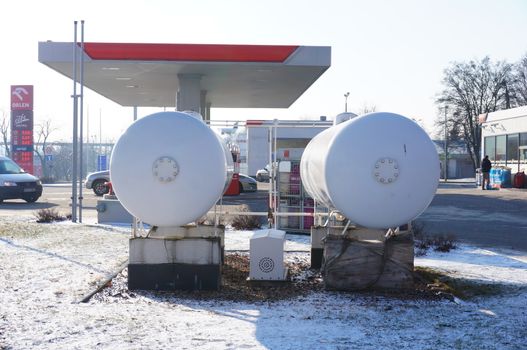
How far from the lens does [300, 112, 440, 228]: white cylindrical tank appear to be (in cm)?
747

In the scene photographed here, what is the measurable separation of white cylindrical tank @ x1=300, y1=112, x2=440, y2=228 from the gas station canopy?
34.1 feet

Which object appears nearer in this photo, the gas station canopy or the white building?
the gas station canopy

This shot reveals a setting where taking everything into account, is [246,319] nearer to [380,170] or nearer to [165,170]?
[165,170]

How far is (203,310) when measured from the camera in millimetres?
7051

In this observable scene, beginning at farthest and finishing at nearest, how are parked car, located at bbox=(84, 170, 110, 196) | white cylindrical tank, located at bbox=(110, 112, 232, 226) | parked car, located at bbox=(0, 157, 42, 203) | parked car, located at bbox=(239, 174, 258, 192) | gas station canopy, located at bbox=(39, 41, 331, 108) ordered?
1. parked car, located at bbox=(239, 174, 258, 192)
2. parked car, located at bbox=(84, 170, 110, 196)
3. parked car, located at bbox=(0, 157, 42, 203)
4. gas station canopy, located at bbox=(39, 41, 331, 108)
5. white cylindrical tank, located at bbox=(110, 112, 232, 226)

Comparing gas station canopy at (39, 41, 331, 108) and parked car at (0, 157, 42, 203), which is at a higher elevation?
gas station canopy at (39, 41, 331, 108)

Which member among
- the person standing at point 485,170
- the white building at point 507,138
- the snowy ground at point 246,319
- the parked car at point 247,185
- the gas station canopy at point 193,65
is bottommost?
the snowy ground at point 246,319

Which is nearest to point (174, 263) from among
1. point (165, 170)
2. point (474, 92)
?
point (165, 170)

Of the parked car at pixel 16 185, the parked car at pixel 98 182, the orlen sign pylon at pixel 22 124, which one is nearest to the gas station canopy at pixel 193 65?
the parked car at pixel 16 185

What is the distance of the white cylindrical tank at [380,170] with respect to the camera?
7473 millimetres

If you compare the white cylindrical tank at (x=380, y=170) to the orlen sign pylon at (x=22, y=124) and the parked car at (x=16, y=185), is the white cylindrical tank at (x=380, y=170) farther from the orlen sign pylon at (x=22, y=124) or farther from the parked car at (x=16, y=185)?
the orlen sign pylon at (x=22, y=124)

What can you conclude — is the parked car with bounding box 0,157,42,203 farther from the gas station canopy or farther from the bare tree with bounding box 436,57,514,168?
the bare tree with bounding box 436,57,514,168

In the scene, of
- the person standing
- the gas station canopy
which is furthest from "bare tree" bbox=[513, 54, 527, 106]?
the gas station canopy

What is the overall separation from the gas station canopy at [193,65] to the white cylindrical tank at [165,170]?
9912mm
